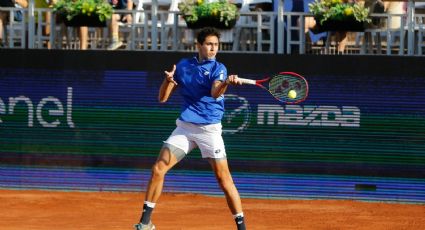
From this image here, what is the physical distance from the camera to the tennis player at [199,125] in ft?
29.2

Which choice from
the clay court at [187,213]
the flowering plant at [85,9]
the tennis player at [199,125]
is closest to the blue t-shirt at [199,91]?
the tennis player at [199,125]

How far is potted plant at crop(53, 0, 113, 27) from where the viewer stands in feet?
44.0

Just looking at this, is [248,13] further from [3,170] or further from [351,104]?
[3,170]

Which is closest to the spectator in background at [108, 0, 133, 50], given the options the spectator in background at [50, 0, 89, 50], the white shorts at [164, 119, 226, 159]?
the spectator in background at [50, 0, 89, 50]

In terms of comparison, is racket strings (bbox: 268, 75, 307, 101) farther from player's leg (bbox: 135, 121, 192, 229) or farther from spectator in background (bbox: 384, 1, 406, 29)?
spectator in background (bbox: 384, 1, 406, 29)

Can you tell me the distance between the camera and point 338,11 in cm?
1296

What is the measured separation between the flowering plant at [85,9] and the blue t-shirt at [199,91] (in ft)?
14.9

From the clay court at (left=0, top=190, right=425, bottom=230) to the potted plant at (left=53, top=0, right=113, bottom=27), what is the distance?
95.2 inches

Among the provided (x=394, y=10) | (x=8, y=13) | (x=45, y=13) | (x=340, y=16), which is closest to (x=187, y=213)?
(x=340, y=16)

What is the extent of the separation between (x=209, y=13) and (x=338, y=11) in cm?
175

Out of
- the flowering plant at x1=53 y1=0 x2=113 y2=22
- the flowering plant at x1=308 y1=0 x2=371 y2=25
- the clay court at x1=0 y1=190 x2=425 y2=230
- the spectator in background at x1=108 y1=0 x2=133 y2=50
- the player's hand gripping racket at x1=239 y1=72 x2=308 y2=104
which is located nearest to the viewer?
the player's hand gripping racket at x1=239 y1=72 x2=308 y2=104

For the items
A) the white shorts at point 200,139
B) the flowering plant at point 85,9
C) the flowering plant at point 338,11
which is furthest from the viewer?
the flowering plant at point 85,9

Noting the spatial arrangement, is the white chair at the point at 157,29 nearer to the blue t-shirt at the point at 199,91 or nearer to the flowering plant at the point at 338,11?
the flowering plant at the point at 338,11

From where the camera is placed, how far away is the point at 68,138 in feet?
45.0
